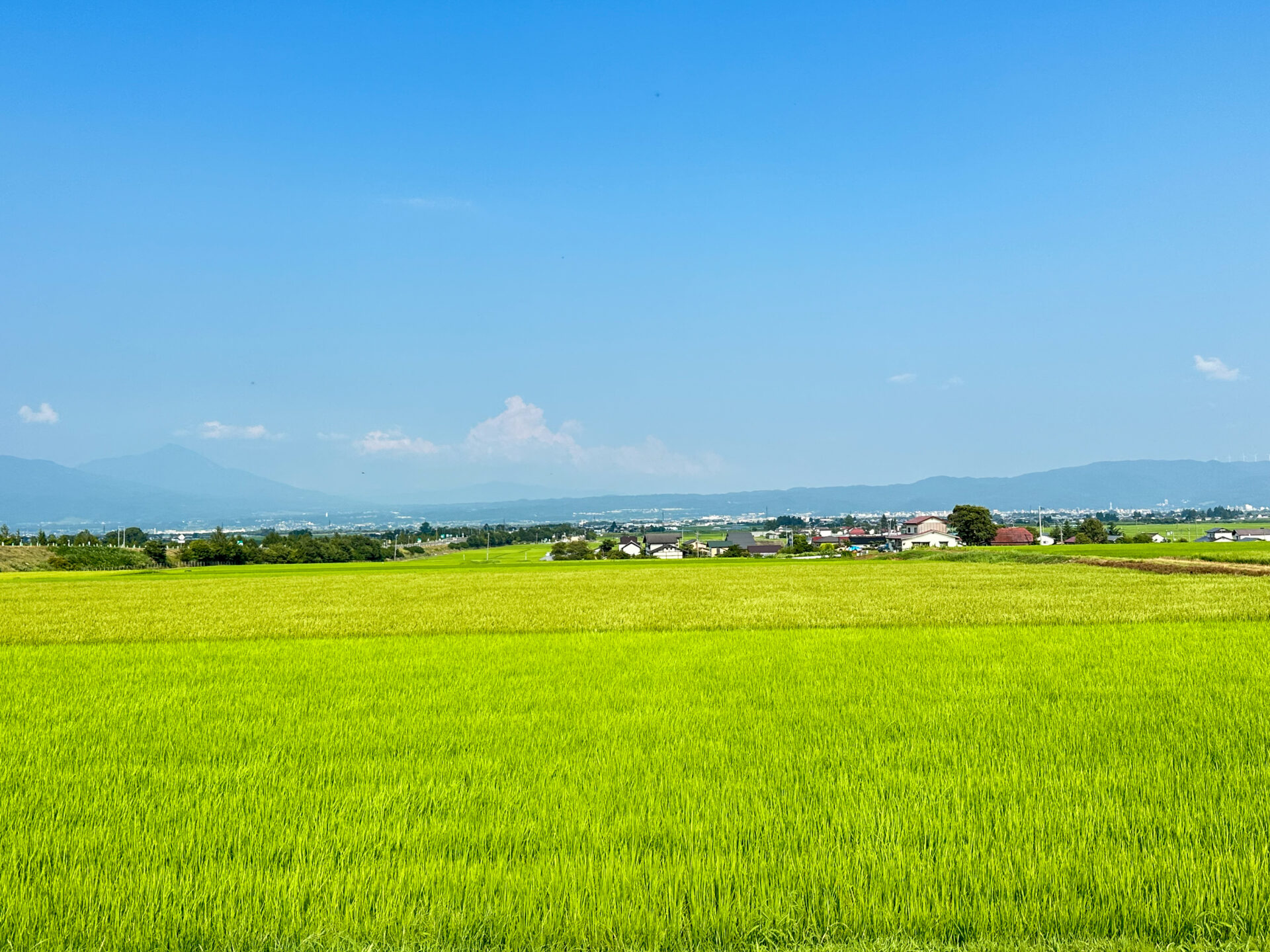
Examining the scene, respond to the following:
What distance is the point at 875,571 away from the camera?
48312 mm

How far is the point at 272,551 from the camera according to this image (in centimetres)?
8938

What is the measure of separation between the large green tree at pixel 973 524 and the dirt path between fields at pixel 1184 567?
53.3 m

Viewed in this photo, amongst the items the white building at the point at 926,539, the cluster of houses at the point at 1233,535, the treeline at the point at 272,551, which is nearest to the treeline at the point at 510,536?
the treeline at the point at 272,551

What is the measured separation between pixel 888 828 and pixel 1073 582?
32530mm

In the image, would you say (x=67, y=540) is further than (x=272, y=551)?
Yes

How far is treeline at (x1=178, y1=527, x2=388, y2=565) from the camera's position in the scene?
88250 mm

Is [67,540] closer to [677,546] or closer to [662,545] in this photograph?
[662,545]

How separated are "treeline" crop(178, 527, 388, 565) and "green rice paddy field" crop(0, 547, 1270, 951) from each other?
7716 cm

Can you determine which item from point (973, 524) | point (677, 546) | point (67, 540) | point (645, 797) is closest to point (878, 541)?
point (677, 546)

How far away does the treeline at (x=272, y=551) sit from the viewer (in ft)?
290

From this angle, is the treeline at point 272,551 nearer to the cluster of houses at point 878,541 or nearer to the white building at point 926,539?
the cluster of houses at point 878,541

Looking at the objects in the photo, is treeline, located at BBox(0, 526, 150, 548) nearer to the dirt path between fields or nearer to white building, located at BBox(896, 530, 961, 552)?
the dirt path between fields

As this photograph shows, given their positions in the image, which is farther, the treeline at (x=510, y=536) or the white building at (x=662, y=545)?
the treeline at (x=510, y=536)

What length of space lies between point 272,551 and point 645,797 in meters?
91.9
